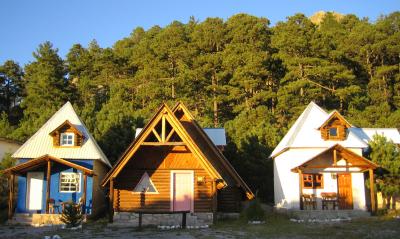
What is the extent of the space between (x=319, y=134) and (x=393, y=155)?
165 inches

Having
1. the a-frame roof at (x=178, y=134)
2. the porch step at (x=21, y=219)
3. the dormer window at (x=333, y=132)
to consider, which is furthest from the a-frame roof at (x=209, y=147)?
the porch step at (x=21, y=219)

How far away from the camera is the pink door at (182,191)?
22328 mm

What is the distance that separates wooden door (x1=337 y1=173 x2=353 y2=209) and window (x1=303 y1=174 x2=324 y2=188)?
98 cm

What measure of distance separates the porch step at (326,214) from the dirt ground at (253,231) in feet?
6.66

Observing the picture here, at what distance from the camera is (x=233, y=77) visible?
4619 centimetres

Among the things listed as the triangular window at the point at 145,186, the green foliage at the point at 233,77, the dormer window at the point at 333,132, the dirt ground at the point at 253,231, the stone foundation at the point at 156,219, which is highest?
the green foliage at the point at 233,77

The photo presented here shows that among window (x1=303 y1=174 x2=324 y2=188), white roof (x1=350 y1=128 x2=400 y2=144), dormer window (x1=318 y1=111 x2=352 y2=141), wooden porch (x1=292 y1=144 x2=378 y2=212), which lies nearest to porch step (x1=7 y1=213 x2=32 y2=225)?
wooden porch (x1=292 y1=144 x2=378 y2=212)

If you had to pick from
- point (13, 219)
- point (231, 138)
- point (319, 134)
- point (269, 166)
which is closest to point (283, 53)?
point (231, 138)

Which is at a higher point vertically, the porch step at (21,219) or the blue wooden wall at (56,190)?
the blue wooden wall at (56,190)

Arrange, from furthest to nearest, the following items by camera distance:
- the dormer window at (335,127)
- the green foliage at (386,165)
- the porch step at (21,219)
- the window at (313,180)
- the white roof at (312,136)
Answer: the dormer window at (335,127) → the white roof at (312,136) → the window at (313,180) → the green foliage at (386,165) → the porch step at (21,219)

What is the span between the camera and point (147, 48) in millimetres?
53312

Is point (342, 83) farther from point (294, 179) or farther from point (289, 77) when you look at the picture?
point (294, 179)

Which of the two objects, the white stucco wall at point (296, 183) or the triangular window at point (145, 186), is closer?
the triangular window at point (145, 186)

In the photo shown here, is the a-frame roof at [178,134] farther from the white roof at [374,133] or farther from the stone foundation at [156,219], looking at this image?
the white roof at [374,133]
